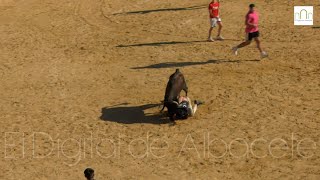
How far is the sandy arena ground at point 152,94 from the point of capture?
14.3 metres

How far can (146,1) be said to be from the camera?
2775cm

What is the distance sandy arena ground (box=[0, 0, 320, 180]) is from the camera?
14.3m

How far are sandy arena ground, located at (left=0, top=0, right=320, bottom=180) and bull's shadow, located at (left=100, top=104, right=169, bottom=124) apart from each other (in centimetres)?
3

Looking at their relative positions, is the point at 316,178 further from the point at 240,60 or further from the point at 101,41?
the point at 101,41

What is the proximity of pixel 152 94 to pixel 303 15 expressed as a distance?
953 cm

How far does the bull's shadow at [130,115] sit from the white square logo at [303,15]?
9.20 meters

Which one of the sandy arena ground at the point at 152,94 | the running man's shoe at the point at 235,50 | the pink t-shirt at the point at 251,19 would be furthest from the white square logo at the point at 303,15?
the pink t-shirt at the point at 251,19

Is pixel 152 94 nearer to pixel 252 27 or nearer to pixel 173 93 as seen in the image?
pixel 173 93

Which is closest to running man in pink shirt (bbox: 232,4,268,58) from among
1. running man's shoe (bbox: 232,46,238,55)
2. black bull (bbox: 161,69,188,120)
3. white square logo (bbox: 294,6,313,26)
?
running man's shoe (bbox: 232,46,238,55)

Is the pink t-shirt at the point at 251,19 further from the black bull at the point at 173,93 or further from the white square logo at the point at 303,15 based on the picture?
the white square logo at the point at 303,15

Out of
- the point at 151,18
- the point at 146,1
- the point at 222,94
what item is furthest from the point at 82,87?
the point at 146,1

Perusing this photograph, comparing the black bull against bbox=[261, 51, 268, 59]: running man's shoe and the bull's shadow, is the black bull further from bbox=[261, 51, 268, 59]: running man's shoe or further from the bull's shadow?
bbox=[261, 51, 268, 59]: running man's shoe

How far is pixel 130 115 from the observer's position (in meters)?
16.8

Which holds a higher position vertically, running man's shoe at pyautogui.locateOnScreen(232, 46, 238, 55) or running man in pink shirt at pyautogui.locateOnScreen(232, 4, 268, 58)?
running man in pink shirt at pyautogui.locateOnScreen(232, 4, 268, 58)
